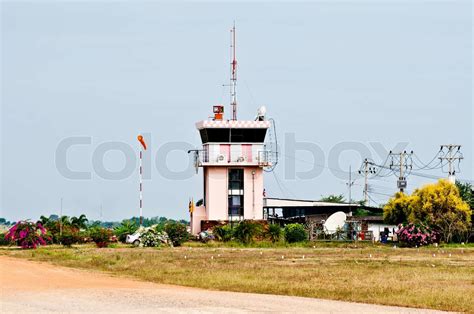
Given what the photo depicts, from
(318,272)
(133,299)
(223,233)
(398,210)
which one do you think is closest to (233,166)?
(223,233)

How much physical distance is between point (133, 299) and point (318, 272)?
45.8 ft

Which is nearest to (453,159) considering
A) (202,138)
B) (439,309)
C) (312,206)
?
(312,206)

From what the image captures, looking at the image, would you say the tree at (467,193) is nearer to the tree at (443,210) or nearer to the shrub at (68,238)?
the tree at (443,210)

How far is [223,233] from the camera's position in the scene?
79.0m

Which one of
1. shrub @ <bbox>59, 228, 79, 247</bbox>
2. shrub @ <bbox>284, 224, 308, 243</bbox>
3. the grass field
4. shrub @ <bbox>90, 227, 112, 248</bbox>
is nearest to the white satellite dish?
shrub @ <bbox>284, 224, 308, 243</bbox>

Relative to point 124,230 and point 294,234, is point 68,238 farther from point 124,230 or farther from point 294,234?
point 294,234

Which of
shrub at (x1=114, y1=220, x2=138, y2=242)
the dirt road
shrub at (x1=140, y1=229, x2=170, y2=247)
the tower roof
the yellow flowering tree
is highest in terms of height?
the tower roof

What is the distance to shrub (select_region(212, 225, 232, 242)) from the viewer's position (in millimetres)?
78312

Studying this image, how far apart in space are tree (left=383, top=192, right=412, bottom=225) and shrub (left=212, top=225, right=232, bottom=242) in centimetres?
1969

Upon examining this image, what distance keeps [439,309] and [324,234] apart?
182 feet

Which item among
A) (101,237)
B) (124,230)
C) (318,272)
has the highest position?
(124,230)

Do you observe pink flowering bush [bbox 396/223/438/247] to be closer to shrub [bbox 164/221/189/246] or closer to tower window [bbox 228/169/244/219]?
tower window [bbox 228/169/244/219]

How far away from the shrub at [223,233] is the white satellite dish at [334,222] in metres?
10.4

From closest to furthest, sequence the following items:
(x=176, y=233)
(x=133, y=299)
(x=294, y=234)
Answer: (x=133, y=299), (x=176, y=233), (x=294, y=234)
